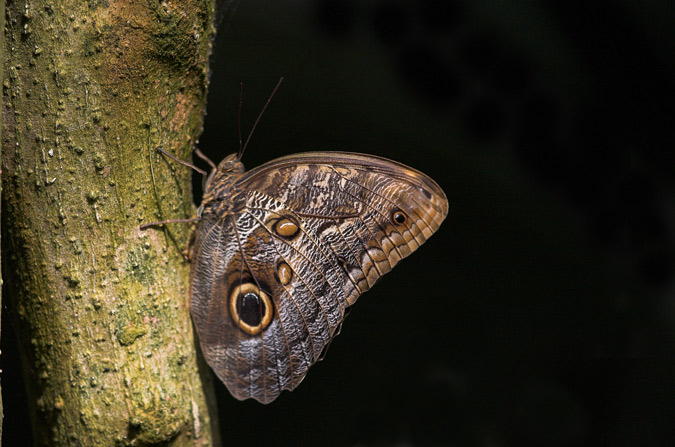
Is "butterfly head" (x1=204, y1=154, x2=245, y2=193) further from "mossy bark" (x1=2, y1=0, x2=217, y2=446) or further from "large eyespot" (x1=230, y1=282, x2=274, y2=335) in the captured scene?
"large eyespot" (x1=230, y1=282, x2=274, y2=335)

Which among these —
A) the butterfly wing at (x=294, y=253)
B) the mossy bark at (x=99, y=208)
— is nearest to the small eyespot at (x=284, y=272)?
the butterfly wing at (x=294, y=253)

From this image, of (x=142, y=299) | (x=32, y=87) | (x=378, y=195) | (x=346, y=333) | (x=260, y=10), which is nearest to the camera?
(x=32, y=87)

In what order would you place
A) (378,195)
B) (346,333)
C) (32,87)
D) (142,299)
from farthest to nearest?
(346,333) < (378,195) < (142,299) < (32,87)

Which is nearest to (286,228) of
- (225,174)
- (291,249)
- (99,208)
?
(291,249)

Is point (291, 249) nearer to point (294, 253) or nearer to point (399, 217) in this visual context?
point (294, 253)

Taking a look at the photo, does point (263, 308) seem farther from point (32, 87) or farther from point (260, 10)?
point (260, 10)

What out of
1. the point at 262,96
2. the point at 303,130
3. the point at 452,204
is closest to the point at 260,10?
the point at 262,96

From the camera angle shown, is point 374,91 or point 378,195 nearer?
point 378,195
